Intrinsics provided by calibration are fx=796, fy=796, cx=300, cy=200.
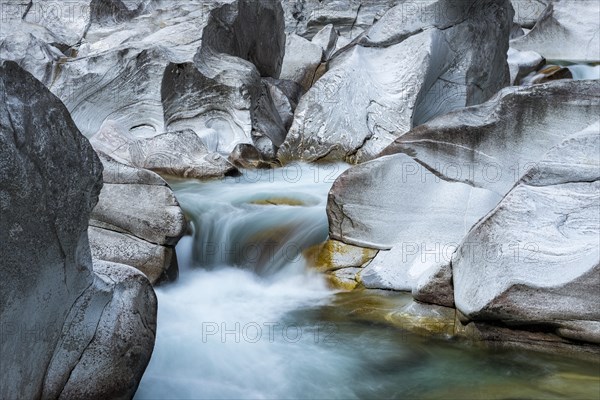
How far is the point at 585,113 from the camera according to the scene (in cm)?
592

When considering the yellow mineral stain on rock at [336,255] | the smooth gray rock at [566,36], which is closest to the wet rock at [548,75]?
the smooth gray rock at [566,36]

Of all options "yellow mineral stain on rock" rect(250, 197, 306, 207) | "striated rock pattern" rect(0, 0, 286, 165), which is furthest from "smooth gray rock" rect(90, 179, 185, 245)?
"striated rock pattern" rect(0, 0, 286, 165)

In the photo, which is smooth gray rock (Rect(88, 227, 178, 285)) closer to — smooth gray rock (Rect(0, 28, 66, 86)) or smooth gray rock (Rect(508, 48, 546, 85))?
smooth gray rock (Rect(0, 28, 66, 86))

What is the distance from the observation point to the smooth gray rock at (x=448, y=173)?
576 centimetres

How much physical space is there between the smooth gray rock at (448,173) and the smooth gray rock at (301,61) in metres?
6.61

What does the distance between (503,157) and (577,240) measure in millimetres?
1797

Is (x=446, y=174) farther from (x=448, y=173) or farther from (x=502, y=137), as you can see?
(x=502, y=137)

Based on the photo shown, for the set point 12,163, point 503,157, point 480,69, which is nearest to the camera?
point 12,163

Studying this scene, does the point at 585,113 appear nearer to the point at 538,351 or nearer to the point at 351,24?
the point at 538,351

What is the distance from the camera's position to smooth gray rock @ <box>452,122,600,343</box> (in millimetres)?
4086

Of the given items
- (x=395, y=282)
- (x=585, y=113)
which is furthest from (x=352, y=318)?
(x=585, y=113)

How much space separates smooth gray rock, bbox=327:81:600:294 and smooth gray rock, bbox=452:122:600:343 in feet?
2.82

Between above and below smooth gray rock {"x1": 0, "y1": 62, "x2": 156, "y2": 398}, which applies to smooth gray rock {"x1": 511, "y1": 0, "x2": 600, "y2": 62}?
below

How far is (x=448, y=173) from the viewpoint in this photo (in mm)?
6047
